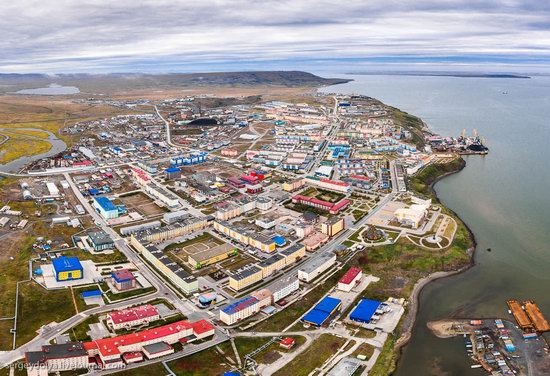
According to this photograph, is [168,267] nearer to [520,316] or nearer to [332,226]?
[332,226]

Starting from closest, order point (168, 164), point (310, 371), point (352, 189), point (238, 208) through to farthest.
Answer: point (310, 371)
point (238, 208)
point (352, 189)
point (168, 164)

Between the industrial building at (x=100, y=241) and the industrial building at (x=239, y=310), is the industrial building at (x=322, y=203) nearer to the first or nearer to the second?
the industrial building at (x=239, y=310)

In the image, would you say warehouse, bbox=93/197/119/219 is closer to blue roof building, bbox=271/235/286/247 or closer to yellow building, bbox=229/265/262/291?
blue roof building, bbox=271/235/286/247

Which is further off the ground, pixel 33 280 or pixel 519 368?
pixel 33 280

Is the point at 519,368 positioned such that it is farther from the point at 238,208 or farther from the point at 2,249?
the point at 2,249

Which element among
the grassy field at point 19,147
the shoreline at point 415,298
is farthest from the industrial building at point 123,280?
the grassy field at point 19,147

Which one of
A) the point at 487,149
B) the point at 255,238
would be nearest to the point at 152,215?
the point at 255,238

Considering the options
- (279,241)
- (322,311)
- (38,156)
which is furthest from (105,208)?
(38,156)

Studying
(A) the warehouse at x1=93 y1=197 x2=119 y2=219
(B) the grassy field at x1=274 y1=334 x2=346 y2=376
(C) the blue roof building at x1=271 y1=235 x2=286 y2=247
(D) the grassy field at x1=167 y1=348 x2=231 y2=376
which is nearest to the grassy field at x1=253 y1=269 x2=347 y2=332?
(B) the grassy field at x1=274 y1=334 x2=346 y2=376
